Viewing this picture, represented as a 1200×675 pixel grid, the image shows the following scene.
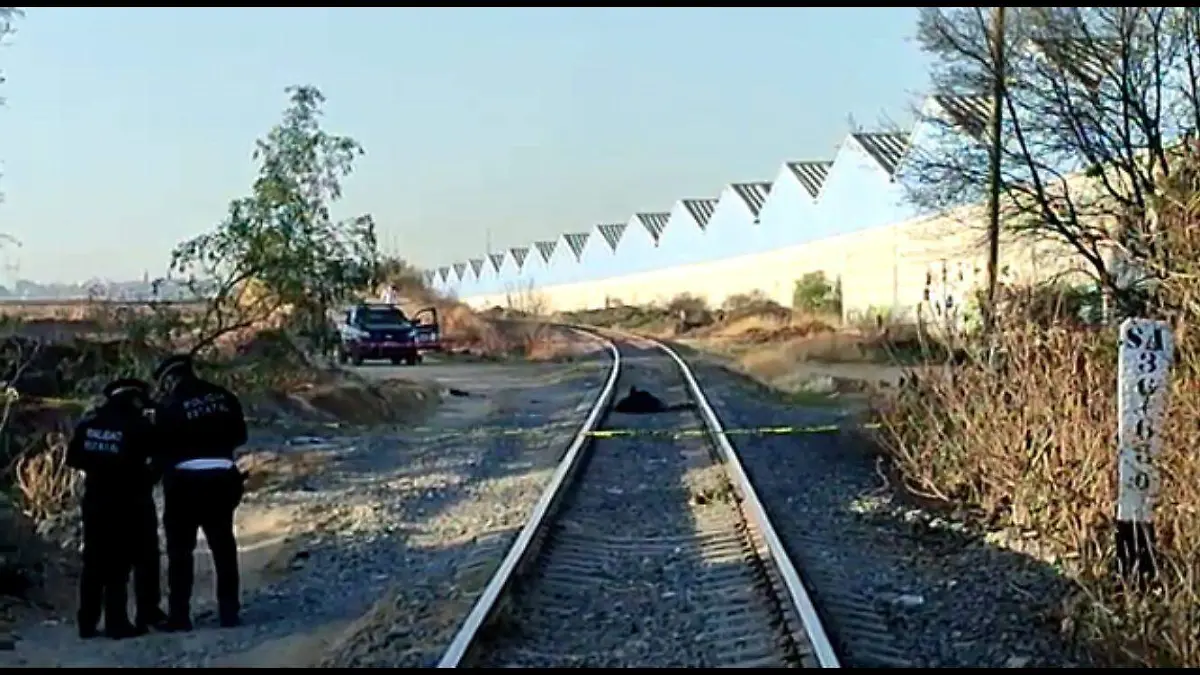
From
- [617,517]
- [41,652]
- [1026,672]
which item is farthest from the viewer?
[617,517]

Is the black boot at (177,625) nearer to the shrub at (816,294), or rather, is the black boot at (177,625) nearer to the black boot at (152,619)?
the black boot at (152,619)

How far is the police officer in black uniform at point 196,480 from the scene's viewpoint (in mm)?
9391

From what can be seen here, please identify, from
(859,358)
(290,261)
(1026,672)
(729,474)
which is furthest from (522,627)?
(859,358)

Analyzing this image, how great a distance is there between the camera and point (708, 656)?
7.64 metres

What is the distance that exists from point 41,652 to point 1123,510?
616 cm

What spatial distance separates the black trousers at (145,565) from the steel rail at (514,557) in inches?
79.8

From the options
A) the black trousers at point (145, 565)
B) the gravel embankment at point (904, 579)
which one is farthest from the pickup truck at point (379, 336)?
the black trousers at point (145, 565)

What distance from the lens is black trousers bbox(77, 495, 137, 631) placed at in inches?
370

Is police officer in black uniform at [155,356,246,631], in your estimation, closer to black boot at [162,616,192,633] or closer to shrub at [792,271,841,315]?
black boot at [162,616,192,633]

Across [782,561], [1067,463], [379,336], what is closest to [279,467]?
[782,561]

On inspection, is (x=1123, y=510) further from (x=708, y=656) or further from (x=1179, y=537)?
(x=708, y=656)

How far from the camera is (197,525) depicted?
953 centimetres

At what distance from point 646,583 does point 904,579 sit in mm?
1640

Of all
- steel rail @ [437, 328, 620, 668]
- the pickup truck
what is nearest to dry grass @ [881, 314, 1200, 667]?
steel rail @ [437, 328, 620, 668]
